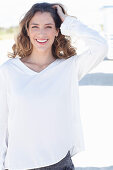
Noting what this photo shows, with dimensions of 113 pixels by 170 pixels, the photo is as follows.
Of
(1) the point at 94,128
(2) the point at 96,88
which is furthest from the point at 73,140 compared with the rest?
(2) the point at 96,88

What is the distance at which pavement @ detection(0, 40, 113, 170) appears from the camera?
14.6 feet

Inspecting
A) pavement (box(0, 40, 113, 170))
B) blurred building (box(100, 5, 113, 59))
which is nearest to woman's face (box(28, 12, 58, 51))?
pavement (box(0, 40, 113, 170))

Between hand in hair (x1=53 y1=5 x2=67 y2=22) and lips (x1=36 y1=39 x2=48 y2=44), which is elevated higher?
hand in hair (x1=53 y1=5 x2=67 y2=22)

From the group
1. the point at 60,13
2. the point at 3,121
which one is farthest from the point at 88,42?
the point at 3,121

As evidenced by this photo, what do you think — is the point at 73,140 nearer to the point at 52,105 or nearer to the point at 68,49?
the point at 52,105

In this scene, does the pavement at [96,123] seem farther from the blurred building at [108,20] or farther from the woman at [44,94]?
the blurred building at [108,20]

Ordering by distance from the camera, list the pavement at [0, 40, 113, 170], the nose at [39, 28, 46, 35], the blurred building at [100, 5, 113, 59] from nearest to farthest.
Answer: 1. the nose at [39, 28, 46, 35]
2. the pavement at [0, 40, 113, 170]
3. the blurred building at [100, 5, 113, 59]

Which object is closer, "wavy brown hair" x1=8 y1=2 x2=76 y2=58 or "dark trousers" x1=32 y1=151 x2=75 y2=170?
"dark trousers" x1=32 y1=151 x2=75 y2=170

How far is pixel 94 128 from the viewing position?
18.6ft

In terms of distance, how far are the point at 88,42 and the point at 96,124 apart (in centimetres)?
363

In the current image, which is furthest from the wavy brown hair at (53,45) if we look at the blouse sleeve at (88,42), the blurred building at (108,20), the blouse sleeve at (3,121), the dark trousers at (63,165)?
the blurred building at (108,20)

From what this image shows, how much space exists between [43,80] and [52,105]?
0.48 ft

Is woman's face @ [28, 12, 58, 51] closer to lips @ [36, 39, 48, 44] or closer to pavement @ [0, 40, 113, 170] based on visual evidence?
lips @ [36, 39, 48, 44]

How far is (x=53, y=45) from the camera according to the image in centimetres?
250
